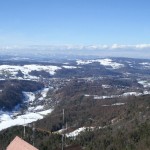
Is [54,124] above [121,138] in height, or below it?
below

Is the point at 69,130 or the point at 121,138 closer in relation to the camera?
the point at 121,138

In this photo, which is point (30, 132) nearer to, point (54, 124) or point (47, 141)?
point (47, 141)

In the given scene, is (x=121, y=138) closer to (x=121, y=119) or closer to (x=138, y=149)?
(x=138, y=149)

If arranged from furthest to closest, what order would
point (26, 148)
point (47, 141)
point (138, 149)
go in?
point (47, 141) → point (138, 149) → point (26, 148)

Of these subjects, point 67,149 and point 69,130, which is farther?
point 69,130

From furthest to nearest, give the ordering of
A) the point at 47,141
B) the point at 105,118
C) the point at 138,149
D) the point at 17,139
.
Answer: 1. the point at 105,118
2. the point at 47,141
3. the point at 138,149
4. the point at 17,139

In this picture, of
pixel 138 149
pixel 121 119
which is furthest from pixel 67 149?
pixel 121 119

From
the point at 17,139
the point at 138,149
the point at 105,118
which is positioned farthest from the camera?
the point at 105,118

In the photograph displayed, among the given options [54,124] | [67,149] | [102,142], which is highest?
[67,149]

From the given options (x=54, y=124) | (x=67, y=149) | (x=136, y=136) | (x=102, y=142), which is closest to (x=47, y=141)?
(x=102, y=142)
